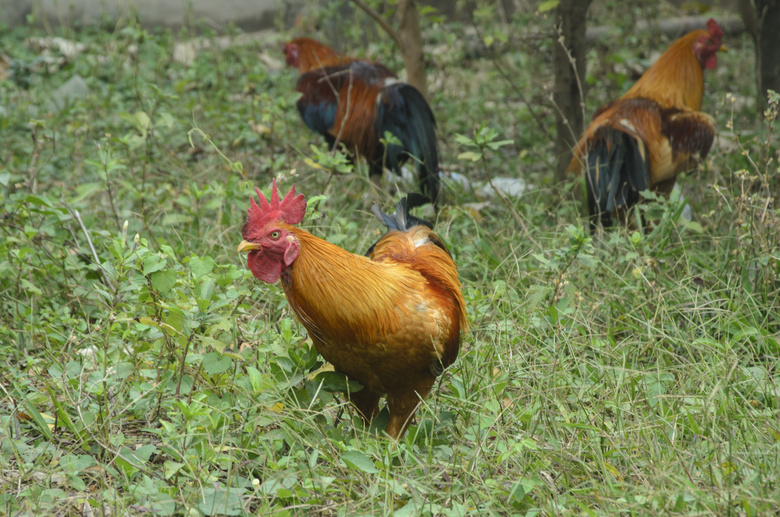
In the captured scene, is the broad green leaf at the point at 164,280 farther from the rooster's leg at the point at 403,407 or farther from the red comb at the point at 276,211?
the rooster's leg at the point at 403,407

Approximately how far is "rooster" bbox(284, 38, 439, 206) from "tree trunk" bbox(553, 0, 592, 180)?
877 mm

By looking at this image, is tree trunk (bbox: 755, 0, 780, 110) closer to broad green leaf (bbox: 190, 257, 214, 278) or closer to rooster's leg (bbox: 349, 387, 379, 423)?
rooster's leg (bbox: 349, 387, 379, 423)

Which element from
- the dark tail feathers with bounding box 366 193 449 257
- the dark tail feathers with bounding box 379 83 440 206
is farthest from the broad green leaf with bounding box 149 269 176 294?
the dark tail feathers with bounding box 379 83 440 206

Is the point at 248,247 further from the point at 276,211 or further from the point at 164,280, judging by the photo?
the point at 164,280

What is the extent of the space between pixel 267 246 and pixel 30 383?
124 cm

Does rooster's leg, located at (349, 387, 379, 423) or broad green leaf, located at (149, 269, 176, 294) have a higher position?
broad green leaf, located at (149, 269, 176, 294)

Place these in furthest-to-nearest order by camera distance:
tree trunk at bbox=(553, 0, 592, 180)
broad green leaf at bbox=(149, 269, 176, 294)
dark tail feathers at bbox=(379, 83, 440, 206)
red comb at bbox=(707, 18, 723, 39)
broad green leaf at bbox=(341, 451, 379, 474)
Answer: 1. dark tail feathers at bbox=(379, 83, 440, 206)
2. red comb at bbox=(707, 18, 723, 39)
3. tree trunk at bbox=(553, 0, 592, 180)
4. broad green leaf at bbox=(149, 269, 176, 294)
5. broad green leaf at bbox=(341, 451, 379, 474)

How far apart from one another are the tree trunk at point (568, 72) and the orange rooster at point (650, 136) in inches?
7.7

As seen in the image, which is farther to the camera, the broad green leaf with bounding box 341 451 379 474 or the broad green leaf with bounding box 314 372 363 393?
the broad green leaf with bounding box 314 372 363 393

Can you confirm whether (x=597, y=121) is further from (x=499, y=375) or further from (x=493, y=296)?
(x=499, y=375)

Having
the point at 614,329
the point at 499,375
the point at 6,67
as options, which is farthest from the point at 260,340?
the point at 6,67

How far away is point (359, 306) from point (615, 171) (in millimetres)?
2556

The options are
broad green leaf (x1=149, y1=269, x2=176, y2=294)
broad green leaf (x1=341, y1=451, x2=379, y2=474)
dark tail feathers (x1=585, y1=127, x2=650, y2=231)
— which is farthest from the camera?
dark tail feathers (x1=585, y1=127, x2=650, y2=231)

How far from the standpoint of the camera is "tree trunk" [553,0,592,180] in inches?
182
